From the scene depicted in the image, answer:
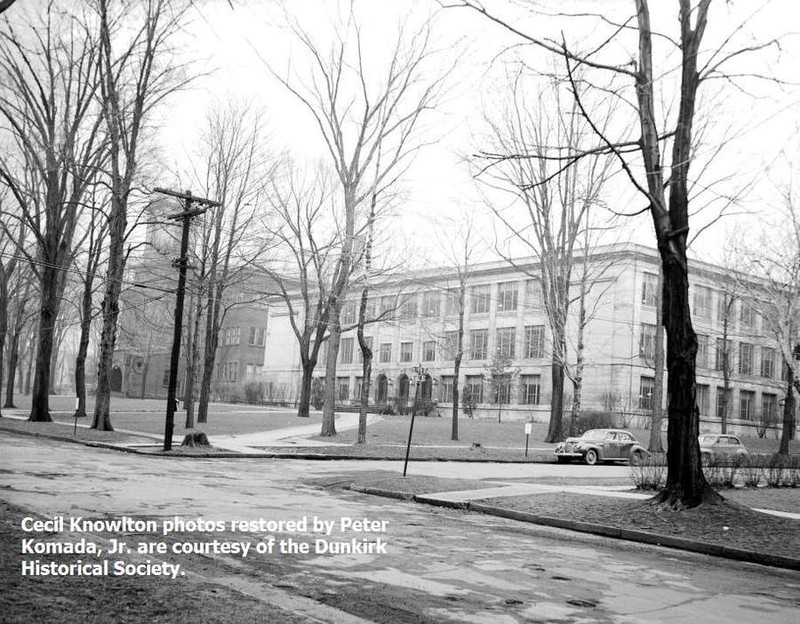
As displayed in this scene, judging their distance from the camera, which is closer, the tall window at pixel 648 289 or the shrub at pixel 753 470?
Answer: the shrub at pixel 753 470

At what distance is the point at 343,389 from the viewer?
268 feet

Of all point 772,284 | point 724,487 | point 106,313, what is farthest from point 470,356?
point 724,487

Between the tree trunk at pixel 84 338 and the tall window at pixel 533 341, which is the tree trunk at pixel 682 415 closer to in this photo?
the tree trunk at pixel 84 338

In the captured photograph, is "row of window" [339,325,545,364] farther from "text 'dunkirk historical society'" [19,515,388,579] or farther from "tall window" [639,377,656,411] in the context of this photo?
Result: "text 'dunkirk historical society'" [19,515,388,579]

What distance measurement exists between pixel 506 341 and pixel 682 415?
55475mm

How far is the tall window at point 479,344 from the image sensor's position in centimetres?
6914

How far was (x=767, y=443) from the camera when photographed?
5297 cm

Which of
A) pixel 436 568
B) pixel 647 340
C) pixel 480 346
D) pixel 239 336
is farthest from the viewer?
pixel 239 336

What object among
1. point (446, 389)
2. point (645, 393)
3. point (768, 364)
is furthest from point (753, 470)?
point (768, 364)

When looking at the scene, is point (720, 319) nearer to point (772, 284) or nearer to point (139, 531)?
point (772, 284)

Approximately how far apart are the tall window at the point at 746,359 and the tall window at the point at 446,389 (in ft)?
83.2

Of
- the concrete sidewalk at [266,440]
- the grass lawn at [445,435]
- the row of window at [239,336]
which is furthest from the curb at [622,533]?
the row of window at [239,336]

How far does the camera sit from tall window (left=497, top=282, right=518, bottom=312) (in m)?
67.7

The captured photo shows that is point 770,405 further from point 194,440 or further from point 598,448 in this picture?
point 194,440
